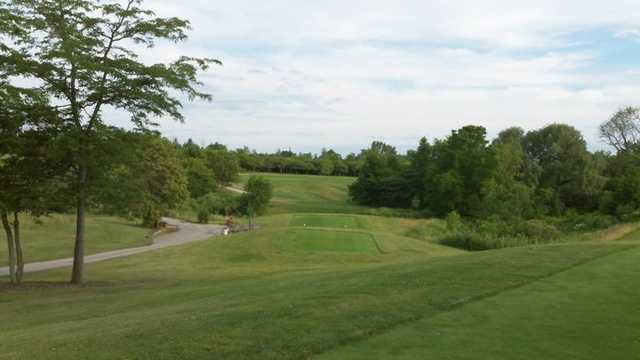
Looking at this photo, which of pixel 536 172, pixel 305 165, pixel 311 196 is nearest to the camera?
pixel 536 172

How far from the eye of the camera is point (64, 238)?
49.4 meters

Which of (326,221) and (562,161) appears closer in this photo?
(326,221)

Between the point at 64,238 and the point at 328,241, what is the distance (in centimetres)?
2038

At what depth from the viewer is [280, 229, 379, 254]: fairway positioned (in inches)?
1606

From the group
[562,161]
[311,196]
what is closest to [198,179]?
[311,196]

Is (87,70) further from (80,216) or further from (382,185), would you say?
(382,185)

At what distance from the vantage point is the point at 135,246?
49000 millimetres

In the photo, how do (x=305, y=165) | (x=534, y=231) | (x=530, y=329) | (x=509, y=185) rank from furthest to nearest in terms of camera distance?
(x=305, y=165) → (x=509, y=185) → (x=534, y=231) → (x=530, y=329)

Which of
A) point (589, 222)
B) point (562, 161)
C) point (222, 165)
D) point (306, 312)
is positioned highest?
point (222, 165)

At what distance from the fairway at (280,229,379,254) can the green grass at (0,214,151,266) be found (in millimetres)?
13094

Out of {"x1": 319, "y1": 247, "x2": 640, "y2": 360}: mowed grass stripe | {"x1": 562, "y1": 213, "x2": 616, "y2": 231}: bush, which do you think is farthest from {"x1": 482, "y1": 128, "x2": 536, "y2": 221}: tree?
{"x1": 319, "y1": 247, "x2": 640, "y2": 360}: mowed grass stripe

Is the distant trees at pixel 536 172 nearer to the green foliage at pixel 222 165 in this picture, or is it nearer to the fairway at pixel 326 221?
the fairway at pixel 326 221

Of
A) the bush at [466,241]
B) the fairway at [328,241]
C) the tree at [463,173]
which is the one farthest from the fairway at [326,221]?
the bush at [466,241]

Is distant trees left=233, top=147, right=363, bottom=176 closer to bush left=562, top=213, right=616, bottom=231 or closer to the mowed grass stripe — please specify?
bush left=562, top=213, right=616, bottom=231
